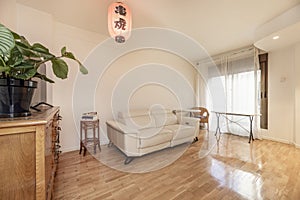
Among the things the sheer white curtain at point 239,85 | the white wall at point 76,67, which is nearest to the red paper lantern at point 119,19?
the white wall at point 76,67

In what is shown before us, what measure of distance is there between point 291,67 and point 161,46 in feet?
10.1

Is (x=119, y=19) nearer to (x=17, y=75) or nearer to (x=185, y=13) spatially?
(x=185, y=13)

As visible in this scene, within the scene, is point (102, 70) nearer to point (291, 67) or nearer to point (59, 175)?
point (59, 175)

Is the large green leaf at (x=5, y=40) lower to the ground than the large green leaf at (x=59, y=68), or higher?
higher

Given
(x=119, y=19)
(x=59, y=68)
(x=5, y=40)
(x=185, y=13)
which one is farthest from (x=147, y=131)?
(x=5, y=40)

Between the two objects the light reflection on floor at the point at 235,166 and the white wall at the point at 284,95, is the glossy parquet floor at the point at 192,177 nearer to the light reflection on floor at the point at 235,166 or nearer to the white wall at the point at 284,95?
the light reflection on floor at the point at 235,166

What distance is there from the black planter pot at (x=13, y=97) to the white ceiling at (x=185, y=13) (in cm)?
188

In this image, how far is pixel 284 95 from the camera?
3.33 m

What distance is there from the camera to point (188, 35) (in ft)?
10.6

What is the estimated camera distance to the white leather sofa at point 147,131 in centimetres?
229

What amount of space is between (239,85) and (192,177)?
10.4ft

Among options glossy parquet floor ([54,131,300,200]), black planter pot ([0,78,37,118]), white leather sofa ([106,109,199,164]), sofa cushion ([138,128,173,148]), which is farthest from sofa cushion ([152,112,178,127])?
black planter pot ([0,78,37,118])

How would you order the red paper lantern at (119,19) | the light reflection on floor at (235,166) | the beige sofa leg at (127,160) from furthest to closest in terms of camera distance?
1. the beige sofa leg at (127,160)
2. the red paper lantern at (119,19)
3. the light reflection on floor at (235,166)

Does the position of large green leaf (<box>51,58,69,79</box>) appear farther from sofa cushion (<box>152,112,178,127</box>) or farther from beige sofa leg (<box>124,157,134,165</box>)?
sofa cushion (<box>152,112,178,127</box>)
